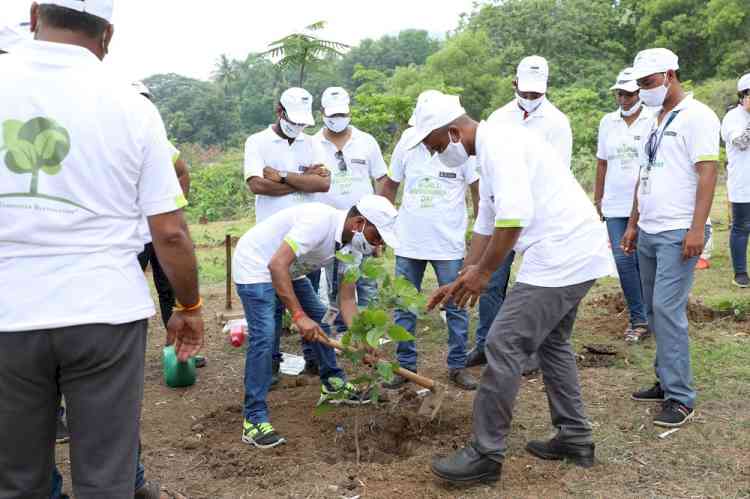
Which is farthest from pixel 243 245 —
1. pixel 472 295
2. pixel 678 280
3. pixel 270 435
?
pixel 678 280

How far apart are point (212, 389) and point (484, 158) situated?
2.84 metres

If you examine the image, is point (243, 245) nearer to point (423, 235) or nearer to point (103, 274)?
point (423, 235)

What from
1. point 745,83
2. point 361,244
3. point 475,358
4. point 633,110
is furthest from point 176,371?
point 745,83

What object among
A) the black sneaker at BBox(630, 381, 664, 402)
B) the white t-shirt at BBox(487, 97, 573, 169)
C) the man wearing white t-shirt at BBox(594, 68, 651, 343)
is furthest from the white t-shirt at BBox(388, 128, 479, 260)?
the black sneaker at BBox(630, 381, 664, 402)

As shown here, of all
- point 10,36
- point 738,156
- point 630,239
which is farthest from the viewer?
point 738,156

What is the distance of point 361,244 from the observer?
4016 mm

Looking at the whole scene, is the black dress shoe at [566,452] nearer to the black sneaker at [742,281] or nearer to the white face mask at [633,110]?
the white face mask at [633,110]

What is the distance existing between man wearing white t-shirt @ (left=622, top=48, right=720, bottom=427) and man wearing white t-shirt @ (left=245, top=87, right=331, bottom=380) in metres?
2.33

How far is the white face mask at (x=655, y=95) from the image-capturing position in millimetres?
4340

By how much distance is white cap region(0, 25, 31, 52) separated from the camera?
3.87 m

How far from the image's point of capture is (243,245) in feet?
14.0

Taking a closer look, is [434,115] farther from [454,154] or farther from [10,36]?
[10,36]

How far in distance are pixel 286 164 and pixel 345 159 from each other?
809 millimetres

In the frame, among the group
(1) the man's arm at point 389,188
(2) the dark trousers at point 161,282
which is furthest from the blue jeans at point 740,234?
(2) the dark trousers at point 161,282
